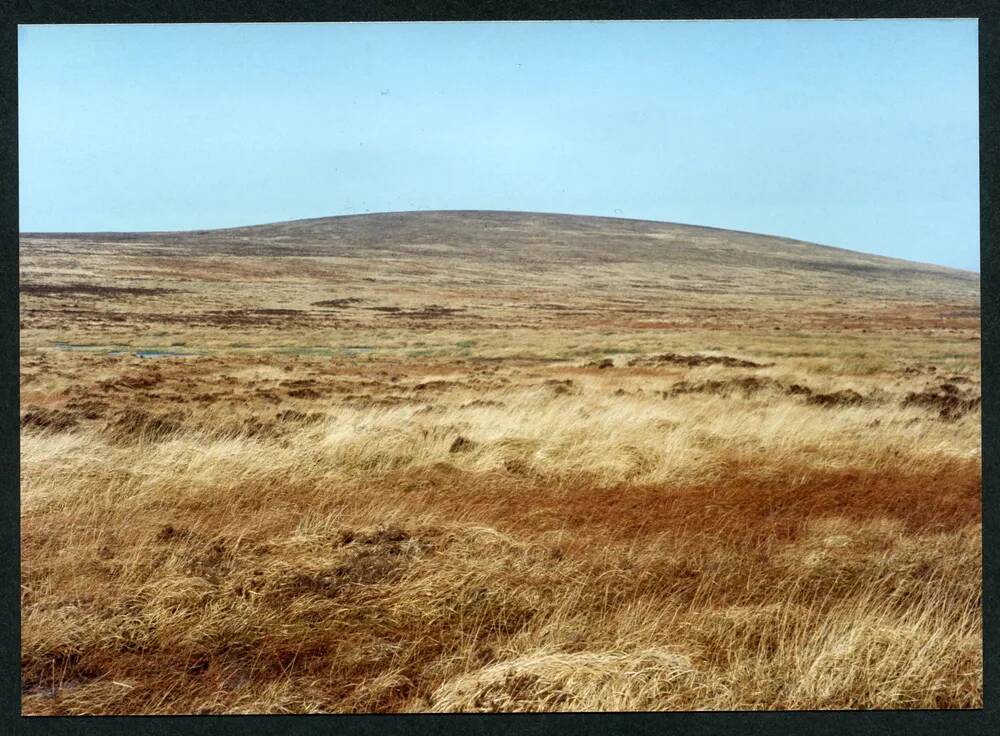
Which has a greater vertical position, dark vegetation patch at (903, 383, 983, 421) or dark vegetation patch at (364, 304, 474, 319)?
dark vegetation patch at (364, 304, 474, 319)

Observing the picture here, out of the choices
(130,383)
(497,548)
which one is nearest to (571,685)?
(497,548)

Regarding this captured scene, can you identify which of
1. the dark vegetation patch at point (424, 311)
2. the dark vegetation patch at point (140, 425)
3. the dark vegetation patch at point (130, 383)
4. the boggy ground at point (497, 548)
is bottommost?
the boggy ground at point (497, 548)

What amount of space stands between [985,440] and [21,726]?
6293mm

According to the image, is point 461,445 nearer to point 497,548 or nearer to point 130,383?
point 497,548

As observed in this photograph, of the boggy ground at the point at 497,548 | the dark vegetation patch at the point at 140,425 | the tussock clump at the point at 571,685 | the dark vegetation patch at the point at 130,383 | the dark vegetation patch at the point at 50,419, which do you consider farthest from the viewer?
the dark vegetation patch at the point at 130,383

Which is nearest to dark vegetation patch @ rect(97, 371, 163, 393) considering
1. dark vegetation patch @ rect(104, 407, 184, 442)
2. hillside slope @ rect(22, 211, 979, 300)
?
dark vegetation patch @ rect(104, 407, 184, 442)

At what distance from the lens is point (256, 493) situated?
7191 millimetres

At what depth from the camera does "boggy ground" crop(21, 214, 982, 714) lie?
15.7ft

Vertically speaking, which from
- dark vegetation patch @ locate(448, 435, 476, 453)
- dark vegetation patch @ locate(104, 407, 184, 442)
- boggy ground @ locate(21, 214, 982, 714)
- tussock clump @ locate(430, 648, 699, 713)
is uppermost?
dark vegetation patch @ locate(104, 407, 184, 442)

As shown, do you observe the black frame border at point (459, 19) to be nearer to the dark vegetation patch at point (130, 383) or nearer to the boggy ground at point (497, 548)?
the boggy ground at point (497, 548)

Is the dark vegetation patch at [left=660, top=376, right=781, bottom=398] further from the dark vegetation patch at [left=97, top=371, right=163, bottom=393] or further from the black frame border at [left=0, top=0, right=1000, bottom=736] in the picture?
the dark vegetation patch at [left=97, top=371, right=163, bottom=393]

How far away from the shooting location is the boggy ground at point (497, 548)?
15.7 feet

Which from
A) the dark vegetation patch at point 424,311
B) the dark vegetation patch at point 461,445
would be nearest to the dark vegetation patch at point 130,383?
the dark vegetation patch at point 461,445

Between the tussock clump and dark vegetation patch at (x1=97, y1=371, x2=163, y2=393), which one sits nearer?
the tussock clump
